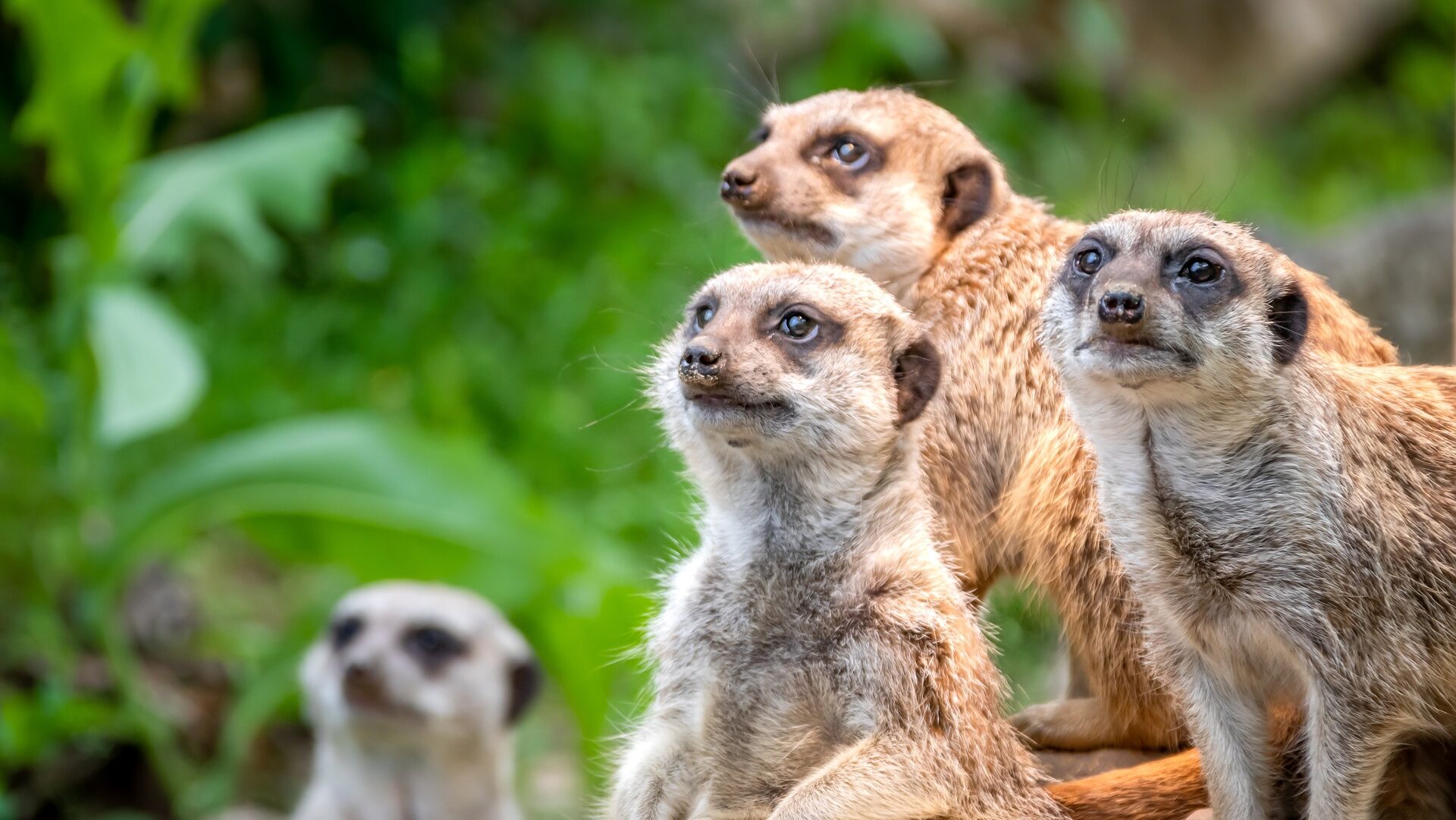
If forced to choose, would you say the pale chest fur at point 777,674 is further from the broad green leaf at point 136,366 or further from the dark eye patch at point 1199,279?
the broad green leaf at point 136,366

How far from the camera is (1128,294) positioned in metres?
2.14

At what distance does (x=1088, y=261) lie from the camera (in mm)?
2309

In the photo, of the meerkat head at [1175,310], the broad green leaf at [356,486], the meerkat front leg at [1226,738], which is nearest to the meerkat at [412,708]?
the broad green leaf at [356,486]

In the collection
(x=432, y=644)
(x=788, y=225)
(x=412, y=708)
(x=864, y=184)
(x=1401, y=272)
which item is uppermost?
(x=1401, y=272)

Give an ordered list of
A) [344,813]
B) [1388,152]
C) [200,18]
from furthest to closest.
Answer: [1388,152]
[200,18]
[344,813]

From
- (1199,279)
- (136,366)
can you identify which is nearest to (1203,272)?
(1199,279)

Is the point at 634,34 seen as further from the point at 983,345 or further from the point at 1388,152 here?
the point at 983,345

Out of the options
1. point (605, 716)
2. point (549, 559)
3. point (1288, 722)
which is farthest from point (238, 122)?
point (1288, 722)

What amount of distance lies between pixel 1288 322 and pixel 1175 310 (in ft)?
0.59

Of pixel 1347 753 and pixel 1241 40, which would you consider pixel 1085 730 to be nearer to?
pixel 1347 753

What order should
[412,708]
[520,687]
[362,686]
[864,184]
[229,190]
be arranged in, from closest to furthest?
[864,184] < [362,686] < [412,708] < [520,687] < [229,190]

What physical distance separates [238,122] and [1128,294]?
24.7 feet

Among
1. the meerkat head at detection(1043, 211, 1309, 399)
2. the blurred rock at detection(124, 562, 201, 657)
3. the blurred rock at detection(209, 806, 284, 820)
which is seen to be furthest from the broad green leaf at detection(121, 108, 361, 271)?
the meerkat head at detection(1043, 211, 1309, 399)

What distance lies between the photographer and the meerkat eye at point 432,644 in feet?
16.9
